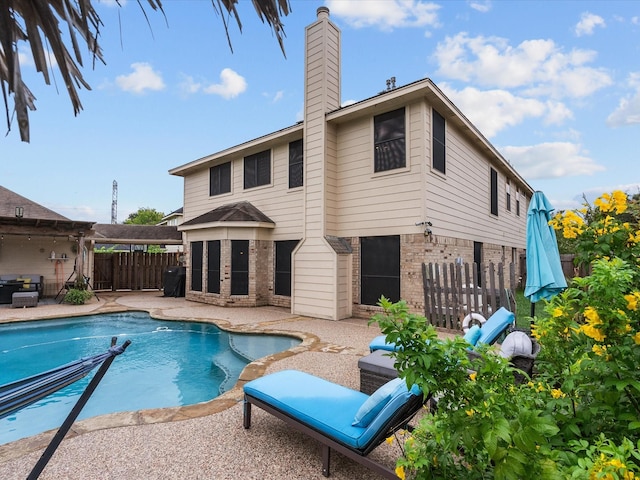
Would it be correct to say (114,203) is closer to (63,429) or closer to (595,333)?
(63,429)

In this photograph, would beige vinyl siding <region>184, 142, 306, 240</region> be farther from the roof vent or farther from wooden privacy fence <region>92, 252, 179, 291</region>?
wooden privacy fence <region>92, 252, 179, 291</region>

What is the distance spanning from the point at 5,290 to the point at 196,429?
13.3 m

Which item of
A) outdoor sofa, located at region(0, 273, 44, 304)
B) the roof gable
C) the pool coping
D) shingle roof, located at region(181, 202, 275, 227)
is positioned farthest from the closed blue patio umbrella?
the roof gable

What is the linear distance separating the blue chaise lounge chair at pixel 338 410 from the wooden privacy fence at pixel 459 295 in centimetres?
498

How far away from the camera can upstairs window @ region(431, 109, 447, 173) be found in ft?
28.7

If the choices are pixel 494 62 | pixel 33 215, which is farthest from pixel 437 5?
pixel 33 215

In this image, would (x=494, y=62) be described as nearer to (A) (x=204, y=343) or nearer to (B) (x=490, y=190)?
(B) (x=490, y=190)

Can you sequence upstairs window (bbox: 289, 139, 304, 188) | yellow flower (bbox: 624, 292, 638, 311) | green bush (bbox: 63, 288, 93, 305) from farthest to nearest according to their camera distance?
green bush (bbox: 63, 288, 93, 305) → upstairs window (bbox: 289, 139, 304, 188) → yellow flower (bbox: 624, 292, 638, 311)

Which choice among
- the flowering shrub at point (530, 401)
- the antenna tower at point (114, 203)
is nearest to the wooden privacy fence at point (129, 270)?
the flowering shrub at point (530, 401)

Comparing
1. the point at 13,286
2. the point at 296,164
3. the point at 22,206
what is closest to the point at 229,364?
the point at 296,164

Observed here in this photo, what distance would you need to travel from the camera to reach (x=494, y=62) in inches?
475

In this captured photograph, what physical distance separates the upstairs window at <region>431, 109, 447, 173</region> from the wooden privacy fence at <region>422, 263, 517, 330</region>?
275 cm

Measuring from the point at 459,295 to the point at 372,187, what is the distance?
358cm

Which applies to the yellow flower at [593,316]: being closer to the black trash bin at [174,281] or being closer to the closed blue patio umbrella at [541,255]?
the closed blue patio umbrella at [541,255]
